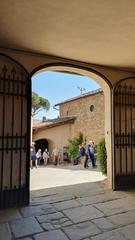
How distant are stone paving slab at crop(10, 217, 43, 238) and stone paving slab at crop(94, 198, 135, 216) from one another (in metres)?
1.07

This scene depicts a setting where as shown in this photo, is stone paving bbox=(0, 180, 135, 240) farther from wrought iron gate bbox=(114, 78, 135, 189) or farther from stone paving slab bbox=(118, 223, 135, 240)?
wrought iron gate bbox=(114, 78, 135, 189)

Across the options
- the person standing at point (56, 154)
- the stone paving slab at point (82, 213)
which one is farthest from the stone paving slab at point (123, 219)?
the person standing at point (56, 154)

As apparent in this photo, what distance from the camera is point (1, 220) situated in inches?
120

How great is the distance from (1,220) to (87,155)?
620 cm

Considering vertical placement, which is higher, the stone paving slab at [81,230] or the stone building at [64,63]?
the stone building at [64,63]

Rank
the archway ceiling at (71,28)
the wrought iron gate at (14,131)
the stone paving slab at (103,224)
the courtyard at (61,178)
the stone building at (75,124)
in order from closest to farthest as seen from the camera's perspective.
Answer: the archway ceiling at (71,28)
the stone paving slab at (103,224)
the wrought iron gate at (14,131)
the courtyard at (61,178)
the stone building at (75,124)

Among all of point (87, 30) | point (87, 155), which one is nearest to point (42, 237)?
point (87, 30)

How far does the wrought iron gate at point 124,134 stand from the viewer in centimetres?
477

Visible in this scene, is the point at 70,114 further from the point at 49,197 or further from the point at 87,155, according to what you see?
the point at 49,197

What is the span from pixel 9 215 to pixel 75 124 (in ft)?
42.4

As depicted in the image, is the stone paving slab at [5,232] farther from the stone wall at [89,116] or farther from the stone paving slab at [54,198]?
the stone wall at [89,116]

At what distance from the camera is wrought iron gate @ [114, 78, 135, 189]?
188 inches

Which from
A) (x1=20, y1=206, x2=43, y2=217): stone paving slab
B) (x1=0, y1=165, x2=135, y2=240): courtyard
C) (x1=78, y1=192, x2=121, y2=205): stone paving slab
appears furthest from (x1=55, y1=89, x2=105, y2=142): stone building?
(x1=20, y1=206, x2=43, y2=217): stone paving slab

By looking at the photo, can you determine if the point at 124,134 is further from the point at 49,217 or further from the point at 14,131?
the point at 49,217
